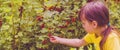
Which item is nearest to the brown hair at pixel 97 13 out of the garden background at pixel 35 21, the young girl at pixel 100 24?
the young girl at pixel 100 24

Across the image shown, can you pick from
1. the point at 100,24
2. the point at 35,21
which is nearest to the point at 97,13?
the point at 100,24

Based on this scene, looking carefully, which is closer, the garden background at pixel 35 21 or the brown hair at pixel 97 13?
the brown hair at pixel 97 13

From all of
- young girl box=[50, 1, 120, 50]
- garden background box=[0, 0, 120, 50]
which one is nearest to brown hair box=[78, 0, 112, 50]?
young girl box=[50, 1, 120, 50]

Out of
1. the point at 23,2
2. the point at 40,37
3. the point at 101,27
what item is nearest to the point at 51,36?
the point at 40,37

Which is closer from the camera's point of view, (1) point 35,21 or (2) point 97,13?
(2) point 97,13

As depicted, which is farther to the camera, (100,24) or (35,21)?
(35,21)

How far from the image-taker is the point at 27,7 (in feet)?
12.7

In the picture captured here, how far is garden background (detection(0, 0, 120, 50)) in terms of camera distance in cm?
383

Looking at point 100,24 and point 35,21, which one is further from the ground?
point 100,24

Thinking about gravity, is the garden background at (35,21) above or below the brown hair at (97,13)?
below

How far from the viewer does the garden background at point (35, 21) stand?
12.6ft

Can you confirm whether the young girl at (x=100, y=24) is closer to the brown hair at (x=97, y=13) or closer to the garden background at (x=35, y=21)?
the brown hair at (x=97, y=13)

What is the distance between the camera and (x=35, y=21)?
3908 millimetres

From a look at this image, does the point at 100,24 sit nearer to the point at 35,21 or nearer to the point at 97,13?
the point at 97,13
